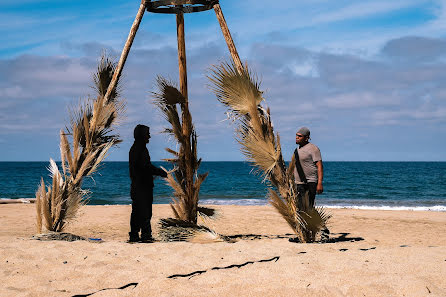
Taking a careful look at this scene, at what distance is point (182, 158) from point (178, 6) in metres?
2.39

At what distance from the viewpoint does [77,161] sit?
6.86 metres

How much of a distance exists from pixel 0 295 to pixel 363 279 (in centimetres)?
321

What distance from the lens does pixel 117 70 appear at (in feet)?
23.7

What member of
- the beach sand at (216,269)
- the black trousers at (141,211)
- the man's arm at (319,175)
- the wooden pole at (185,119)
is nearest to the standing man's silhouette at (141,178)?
the black trousers at (141,211)

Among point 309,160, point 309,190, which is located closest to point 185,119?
point 309,160

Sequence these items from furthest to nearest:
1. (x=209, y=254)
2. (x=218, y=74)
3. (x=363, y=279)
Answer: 1. (x=218, y=74)
2. (x=209, y=254)
3. (x=363, y=279)

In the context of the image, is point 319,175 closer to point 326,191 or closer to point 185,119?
point 185,119

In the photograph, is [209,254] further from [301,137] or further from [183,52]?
[183,52]

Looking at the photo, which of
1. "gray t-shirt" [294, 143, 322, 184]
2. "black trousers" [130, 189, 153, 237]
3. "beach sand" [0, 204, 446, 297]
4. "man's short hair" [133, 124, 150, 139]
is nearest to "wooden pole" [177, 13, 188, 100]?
"man's short hair" [133, 124, 150, 139]

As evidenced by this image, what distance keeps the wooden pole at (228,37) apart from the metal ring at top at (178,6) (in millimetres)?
155

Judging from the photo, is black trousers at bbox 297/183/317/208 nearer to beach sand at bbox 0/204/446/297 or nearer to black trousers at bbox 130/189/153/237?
beach sand at bbox 0/204/446/297

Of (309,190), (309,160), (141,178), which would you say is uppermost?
(309,160)

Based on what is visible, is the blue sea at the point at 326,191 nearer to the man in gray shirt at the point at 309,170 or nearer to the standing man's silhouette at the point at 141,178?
the man in gray shirt at the point at 309,170

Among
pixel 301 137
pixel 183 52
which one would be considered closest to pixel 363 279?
pixel 301 137
